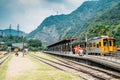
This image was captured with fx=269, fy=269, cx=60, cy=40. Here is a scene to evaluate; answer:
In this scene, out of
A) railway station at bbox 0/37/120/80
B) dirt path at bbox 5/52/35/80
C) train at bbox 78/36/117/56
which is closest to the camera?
railway station at bbox 0/37/120/80

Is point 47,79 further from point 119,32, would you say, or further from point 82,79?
point 119,32

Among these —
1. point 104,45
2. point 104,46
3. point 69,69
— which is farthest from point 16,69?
point 104,45

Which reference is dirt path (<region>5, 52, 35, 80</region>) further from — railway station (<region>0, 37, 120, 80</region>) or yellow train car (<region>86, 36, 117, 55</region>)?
yellow train car (<region>86, 36, 117, 55</region>)

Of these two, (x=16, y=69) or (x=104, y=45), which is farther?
(x=104, y=45)

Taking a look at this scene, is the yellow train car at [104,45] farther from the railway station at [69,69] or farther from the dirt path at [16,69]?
the dirt path at [16,69]

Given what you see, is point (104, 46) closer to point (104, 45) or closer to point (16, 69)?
point (104, 45)

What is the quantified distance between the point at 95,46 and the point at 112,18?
15108cm

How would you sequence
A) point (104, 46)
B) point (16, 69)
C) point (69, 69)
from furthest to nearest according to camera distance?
point (104, 46) → point (16, 69) → point (69, 69)

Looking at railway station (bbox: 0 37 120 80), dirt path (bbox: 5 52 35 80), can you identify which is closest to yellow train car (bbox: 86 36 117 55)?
railway station (bbox: 0 37 120 80)

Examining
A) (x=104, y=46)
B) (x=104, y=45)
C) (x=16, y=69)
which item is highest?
(x=104, y=45)

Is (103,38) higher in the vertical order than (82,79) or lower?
higher

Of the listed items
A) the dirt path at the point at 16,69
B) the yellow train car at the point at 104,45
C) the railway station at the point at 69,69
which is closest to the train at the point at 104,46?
the yellow train car at the point at 104,45

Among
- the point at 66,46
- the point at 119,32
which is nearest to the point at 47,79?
the point at 66,46

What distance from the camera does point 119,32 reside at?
9144cm
